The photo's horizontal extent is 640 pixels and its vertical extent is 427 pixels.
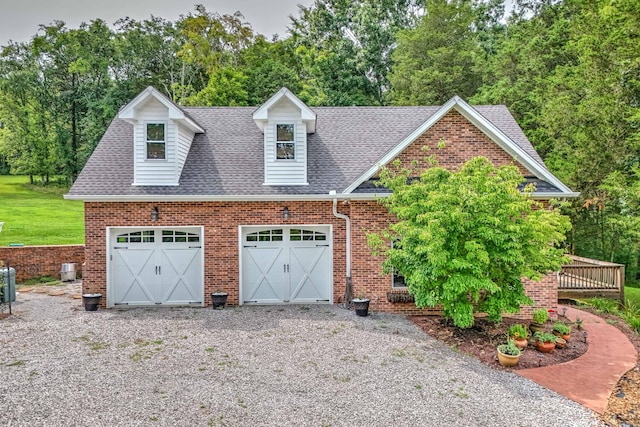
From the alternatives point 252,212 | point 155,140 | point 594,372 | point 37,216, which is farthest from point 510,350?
point 37,216

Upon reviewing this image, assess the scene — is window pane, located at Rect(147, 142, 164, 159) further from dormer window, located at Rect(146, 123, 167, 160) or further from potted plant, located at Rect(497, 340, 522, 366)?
potted plant, located at Rect(497, 340, 522, 366)

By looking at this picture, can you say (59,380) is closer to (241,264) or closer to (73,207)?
(241,264)

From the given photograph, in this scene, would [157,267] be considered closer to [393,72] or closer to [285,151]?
[285,151]

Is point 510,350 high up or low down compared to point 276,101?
down

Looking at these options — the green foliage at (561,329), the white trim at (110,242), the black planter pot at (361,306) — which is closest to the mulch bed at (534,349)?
the green foliage at (561,329)

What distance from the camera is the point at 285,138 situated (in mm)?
12180

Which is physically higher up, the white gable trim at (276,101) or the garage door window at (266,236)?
the white gable trim at (276,101)

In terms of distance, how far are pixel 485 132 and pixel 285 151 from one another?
5.82 meters

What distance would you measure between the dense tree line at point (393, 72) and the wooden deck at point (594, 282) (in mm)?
4115

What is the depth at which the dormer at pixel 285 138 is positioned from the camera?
1192 cm

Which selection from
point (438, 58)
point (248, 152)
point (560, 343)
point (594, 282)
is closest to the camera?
point (560, 343)

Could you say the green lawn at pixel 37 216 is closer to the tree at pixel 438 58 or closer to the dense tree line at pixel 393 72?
the dense tree line at pixel 393 72

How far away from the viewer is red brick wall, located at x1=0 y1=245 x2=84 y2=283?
14992mm

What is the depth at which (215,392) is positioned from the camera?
6.48m
